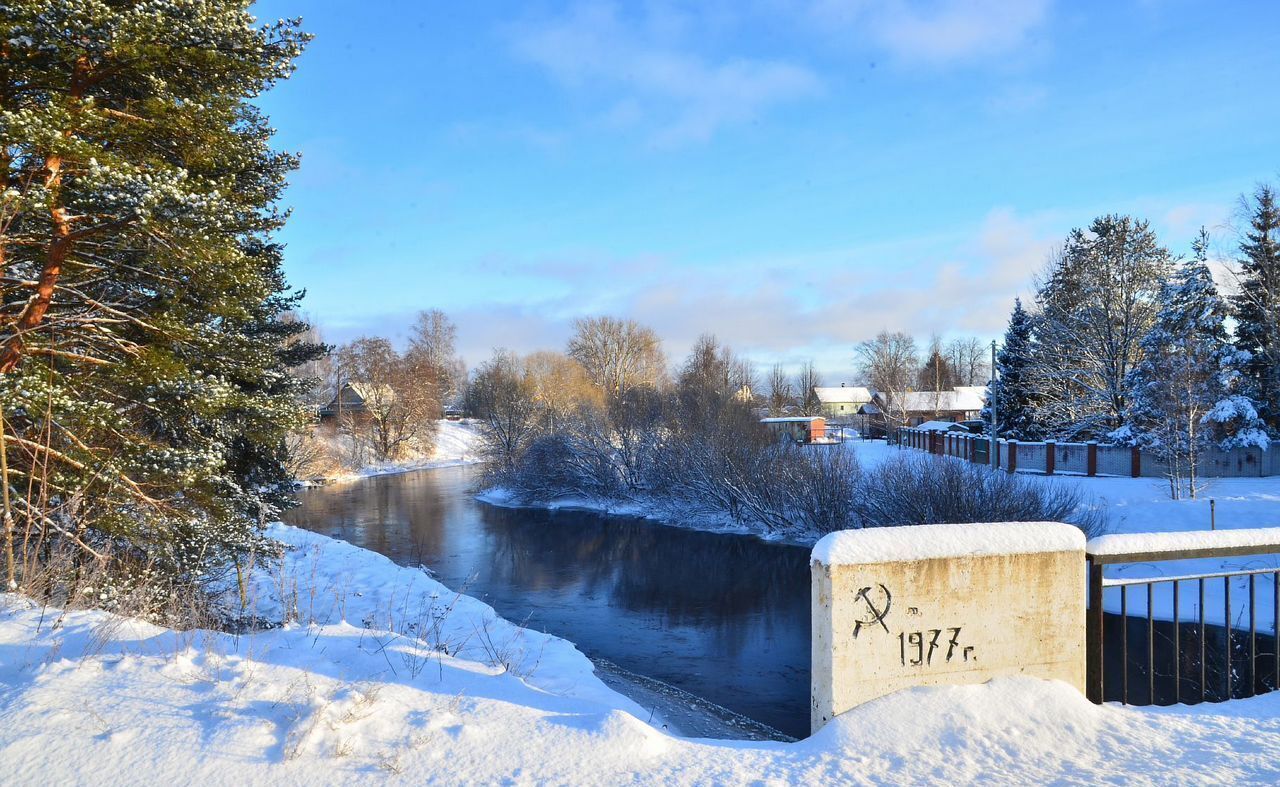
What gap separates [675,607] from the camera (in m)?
16.6

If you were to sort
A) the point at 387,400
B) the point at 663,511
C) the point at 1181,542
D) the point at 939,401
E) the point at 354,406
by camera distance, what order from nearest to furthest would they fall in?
1. the point at 1181,542
2. the point at 663,511
3. the point at 387,400
4. the point at 354,406
5. the point at 939,401

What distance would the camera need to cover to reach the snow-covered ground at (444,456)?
50.6 meters

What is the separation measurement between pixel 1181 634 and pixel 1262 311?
837 inches

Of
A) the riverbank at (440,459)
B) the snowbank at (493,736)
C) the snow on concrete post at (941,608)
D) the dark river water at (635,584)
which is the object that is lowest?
the dark river water at (635,584)

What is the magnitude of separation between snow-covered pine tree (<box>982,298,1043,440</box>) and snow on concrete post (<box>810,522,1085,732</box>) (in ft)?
113

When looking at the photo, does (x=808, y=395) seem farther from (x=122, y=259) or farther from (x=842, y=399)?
(x=122, y=259)

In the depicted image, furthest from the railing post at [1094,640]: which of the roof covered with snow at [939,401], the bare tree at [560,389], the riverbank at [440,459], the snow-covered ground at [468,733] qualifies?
the roof covered with snow at [939,401]

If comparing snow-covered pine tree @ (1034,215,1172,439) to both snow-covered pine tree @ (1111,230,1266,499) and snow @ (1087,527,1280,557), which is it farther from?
snow @ (1087,527,1280,557)

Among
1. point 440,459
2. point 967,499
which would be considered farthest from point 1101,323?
point 440,459

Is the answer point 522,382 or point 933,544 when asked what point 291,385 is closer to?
point 933,544

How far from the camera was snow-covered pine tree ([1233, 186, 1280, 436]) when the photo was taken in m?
27.7

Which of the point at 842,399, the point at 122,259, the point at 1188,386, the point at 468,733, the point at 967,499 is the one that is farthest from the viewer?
the point at 842,399

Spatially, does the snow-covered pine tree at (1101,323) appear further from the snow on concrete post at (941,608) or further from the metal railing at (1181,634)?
the snow on concrete post at (941,608)

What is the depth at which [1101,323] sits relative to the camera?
31672 millimetres
